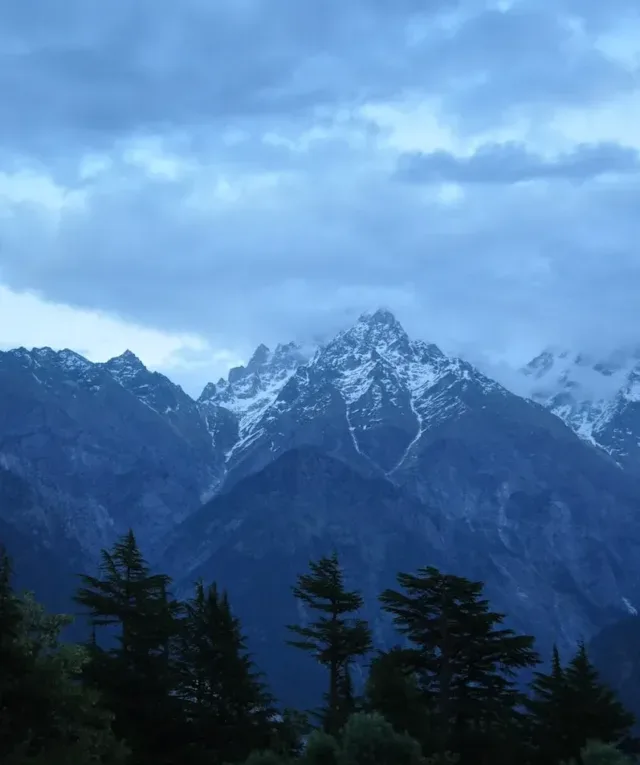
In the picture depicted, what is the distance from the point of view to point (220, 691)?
2051 inches

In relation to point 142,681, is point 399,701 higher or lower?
lower

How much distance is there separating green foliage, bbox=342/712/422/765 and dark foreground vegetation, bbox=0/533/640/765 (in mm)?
43

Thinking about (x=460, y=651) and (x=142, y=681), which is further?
(x=460, y=651)

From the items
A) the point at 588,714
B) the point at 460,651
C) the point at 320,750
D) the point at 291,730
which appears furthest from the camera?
the point at 460,651

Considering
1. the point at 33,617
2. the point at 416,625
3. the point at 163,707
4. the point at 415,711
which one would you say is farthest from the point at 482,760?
the point at 33,617

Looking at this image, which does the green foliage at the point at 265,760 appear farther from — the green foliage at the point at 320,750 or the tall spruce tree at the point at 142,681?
the tall spruce tree at the point at 142,681

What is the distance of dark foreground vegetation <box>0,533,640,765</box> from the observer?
113 feet

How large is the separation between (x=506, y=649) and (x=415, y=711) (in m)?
7.15

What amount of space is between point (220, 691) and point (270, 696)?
4.66m

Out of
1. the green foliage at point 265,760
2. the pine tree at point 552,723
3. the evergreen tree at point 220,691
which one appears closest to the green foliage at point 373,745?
the green foliage at point 265,760

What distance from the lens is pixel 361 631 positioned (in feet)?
188

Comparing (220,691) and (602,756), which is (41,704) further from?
(220,691)

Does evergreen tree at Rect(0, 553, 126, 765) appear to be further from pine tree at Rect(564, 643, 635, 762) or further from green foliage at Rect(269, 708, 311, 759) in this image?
pine tree at Rect(564, 643, 635, 762)

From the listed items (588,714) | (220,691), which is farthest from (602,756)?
(220,691)
